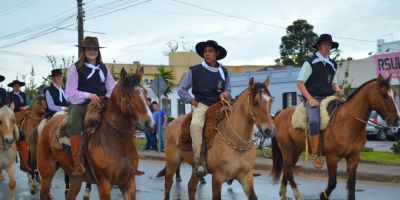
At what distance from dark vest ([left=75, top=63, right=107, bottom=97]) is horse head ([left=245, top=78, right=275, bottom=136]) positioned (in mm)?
2002

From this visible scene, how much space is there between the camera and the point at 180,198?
11.2 m

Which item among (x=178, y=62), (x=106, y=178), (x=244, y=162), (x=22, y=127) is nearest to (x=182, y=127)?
(x=244, y=162)

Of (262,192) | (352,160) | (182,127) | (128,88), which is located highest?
(128,88)

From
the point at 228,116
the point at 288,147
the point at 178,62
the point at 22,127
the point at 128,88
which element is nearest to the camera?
the point at 128,88

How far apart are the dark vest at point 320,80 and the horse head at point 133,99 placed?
4.41 metres

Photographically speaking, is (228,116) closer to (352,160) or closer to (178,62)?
(352,160)

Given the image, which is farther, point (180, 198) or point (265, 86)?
point (180, 198)

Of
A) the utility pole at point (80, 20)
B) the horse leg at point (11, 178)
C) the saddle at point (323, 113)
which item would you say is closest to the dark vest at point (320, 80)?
the saddle at point (323, 113)

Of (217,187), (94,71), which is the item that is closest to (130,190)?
(217,187)

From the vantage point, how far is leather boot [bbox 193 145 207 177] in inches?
323

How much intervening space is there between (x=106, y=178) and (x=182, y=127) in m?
2.56

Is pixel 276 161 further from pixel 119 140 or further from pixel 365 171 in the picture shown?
pixel 119 140

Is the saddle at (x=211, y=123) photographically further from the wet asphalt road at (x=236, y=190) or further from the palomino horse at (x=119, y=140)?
the wet asphalt road at (x=236, y=190)

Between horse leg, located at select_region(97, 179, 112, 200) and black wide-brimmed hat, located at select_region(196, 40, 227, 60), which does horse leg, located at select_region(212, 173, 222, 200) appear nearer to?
horse leg, located at select_region(97, 179, 112, 200)
